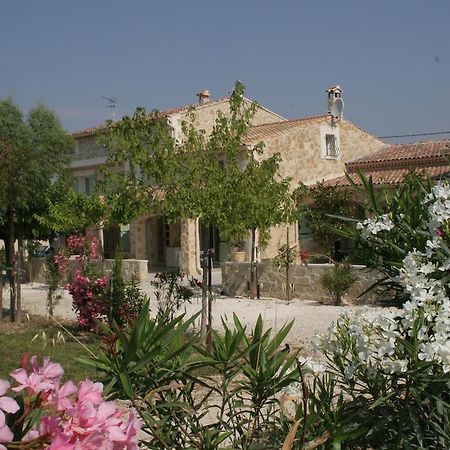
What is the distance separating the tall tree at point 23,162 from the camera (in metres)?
15.9

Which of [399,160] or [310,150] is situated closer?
[399,160]

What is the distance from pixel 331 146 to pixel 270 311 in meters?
13.4

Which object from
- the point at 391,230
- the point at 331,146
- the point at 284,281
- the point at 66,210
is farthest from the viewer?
the point at 331,146

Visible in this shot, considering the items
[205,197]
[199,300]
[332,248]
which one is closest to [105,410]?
[205,197]

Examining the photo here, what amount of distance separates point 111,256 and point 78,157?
15.9ft

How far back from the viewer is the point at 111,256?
30.2 m

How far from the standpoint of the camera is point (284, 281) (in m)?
15.9

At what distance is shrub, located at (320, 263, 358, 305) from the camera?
46.7 ft

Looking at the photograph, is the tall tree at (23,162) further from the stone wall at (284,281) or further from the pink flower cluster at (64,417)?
the pink flower cluster at (64,417)

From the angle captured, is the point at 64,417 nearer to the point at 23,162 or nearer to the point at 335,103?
the point at 23,162

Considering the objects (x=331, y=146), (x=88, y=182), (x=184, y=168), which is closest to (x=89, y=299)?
(x=184, y=168)

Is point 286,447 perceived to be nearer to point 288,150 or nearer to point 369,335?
point 369,335

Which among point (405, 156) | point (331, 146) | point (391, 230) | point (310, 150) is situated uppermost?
point (331, 146)

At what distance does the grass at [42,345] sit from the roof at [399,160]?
13.0 m
